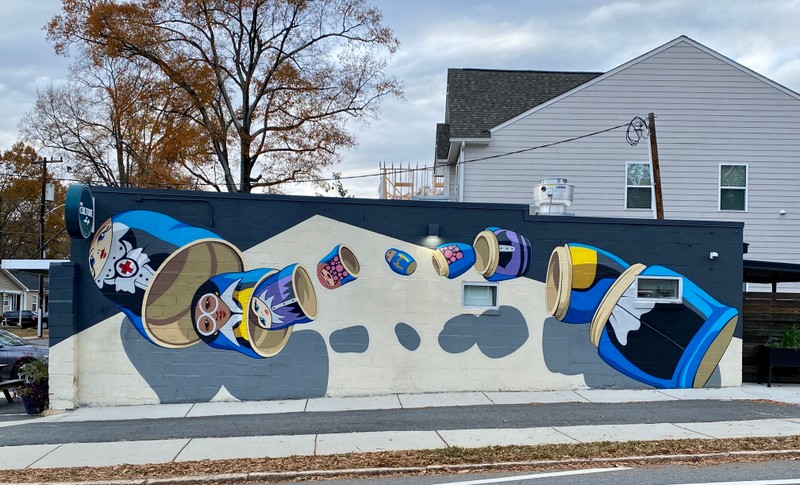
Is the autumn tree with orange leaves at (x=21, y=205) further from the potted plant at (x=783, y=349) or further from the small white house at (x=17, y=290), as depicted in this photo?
the potted plant at (x=783, y=349)

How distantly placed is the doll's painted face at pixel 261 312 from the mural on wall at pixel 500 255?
12.7ft

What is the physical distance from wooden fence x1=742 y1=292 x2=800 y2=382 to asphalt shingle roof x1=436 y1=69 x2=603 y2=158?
8.90 m

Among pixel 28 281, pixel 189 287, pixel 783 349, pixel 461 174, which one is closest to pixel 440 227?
pixel 189 287

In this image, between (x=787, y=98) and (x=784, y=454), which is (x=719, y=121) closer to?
(x=787, y=98)

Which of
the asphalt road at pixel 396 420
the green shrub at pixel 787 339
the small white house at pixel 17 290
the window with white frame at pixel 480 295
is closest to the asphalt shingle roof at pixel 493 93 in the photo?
the window with white frame at pixel 480 295

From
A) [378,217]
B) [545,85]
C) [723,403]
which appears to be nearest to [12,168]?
[545,85]

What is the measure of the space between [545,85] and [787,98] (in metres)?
7.23

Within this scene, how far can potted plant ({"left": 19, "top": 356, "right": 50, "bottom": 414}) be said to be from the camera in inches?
465

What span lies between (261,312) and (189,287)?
1328 mm

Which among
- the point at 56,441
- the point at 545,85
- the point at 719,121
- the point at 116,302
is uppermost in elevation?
the point at 545,85

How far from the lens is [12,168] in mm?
56719

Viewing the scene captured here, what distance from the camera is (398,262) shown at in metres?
12.7

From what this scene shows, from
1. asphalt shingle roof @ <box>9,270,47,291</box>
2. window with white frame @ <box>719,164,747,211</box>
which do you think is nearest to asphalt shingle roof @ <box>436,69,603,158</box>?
window with white frame @ <box>719,164,747,211</box>

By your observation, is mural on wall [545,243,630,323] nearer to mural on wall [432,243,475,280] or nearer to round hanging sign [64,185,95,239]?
mural on wall [432,243,475,280]
